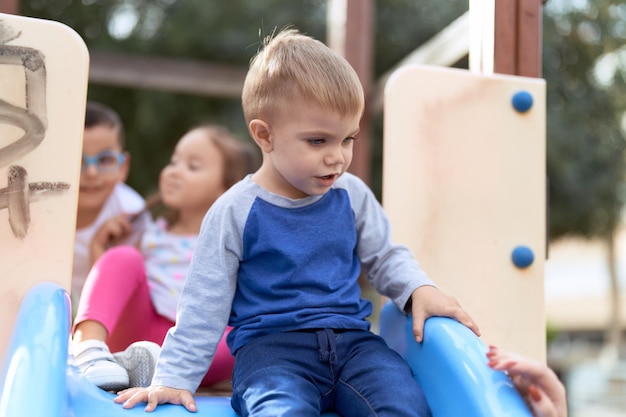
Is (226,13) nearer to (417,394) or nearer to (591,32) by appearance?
(591,32)

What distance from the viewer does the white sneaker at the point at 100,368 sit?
4.66 feet

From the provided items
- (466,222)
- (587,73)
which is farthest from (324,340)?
(587,73)

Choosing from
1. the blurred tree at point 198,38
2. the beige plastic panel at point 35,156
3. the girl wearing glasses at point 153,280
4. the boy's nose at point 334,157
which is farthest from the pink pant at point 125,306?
the blurred tree at point 198,38

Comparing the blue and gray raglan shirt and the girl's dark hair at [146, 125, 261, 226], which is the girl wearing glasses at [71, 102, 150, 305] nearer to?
the girl's dark hair at [146, 125, 261, 226]

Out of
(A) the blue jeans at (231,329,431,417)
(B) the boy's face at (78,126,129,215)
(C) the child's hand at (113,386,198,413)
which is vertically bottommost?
(C) the child's hand at (113,386,198,413)

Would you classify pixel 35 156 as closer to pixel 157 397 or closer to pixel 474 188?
pixel 157 397

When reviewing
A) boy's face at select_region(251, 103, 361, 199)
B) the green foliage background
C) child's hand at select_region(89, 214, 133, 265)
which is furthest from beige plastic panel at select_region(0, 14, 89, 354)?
the green foliage background

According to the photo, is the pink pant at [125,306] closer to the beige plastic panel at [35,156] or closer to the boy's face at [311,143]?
the beige plastic panel at [35,156]

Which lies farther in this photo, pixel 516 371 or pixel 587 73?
pixel 587 73

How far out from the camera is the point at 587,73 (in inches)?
266

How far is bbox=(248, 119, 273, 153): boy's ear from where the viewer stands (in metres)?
1.37

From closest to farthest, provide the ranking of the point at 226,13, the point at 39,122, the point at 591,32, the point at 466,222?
the point at 39,122 → the point at 466,222 → the point at 226,13 → the point at 591,32

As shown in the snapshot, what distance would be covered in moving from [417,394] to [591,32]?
20.2 ft

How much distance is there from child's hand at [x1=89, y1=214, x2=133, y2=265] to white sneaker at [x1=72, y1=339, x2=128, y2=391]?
95 cm
